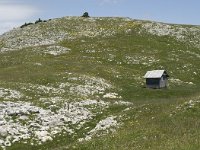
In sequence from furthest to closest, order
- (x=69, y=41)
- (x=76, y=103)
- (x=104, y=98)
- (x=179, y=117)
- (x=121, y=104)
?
1. (x=69, y=41)
2. (x=104, y=98)
3. (x=121, y=104)
4. (x=76, y=103)
5. (x=179, y=117)

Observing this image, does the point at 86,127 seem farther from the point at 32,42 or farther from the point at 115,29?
the point at 115,29

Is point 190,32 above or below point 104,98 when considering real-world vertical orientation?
above

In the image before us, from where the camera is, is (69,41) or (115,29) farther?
(115,29)

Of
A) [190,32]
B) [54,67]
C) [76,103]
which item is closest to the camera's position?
[76,103]

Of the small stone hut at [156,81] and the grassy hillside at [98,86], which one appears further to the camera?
the small stone hut at [156,81]

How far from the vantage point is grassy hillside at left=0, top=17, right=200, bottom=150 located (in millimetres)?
33844

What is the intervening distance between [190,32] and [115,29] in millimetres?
22449

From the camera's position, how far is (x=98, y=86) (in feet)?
219

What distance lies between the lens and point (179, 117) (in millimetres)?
35156

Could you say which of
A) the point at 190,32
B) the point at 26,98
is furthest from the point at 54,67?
the point at 190,32

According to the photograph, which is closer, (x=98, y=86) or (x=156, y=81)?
(x=98, y=86)

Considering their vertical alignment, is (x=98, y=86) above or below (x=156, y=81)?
above

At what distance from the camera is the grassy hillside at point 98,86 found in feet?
111

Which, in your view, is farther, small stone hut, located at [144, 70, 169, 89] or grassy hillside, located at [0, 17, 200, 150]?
small stone hut, located at [144, 70, 169, 89]
